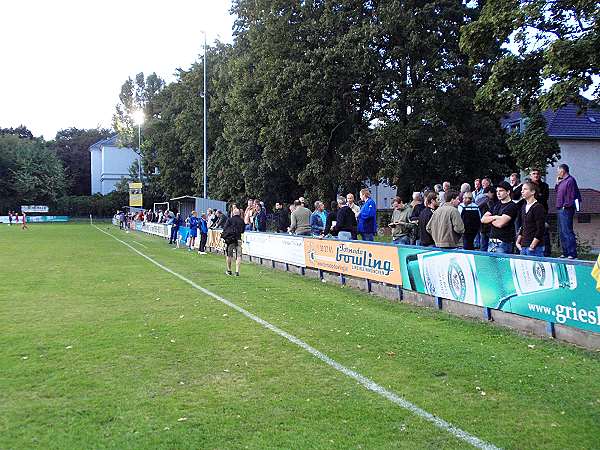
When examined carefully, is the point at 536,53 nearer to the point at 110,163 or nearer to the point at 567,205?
the point at 567,205

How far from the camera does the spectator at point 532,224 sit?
30.7ft

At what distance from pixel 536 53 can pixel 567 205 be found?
986cm

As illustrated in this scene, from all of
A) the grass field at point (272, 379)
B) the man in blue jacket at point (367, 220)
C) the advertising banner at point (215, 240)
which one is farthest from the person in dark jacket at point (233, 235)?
the advertising banner at point (215, 240)

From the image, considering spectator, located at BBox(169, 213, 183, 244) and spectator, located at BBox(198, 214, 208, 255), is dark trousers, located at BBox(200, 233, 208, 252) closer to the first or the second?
spectator, located at BBox(198, 214, 208, 255)

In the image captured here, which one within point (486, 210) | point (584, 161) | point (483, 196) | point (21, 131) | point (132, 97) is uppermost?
point (132, 97)

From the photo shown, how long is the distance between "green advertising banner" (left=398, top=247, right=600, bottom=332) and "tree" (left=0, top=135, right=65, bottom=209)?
86.0 metres

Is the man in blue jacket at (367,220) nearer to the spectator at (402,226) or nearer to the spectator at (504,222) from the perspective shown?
the spectator at (402,226)

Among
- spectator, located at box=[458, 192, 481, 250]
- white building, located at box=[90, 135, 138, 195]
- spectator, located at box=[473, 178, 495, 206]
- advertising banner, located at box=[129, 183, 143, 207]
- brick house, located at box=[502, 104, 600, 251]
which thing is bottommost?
spectator, located at box=[458, 192, 481, 250]

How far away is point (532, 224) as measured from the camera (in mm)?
9500

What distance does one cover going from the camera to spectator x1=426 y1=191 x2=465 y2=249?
1094cm

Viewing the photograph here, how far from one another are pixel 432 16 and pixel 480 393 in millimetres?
25959

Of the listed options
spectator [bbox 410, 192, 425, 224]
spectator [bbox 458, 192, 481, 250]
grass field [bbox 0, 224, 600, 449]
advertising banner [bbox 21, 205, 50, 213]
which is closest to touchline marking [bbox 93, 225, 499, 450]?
grass field [bbox 0, 224, 600, 449]

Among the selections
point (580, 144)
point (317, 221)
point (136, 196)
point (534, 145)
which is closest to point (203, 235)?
point (317, 221)

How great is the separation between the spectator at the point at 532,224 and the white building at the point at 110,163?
3859 inches
